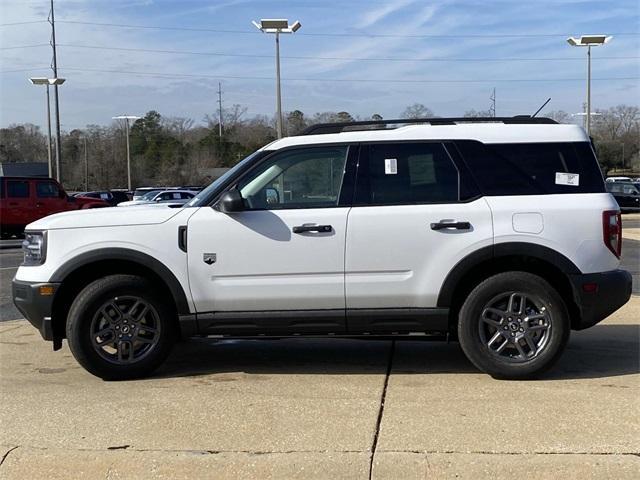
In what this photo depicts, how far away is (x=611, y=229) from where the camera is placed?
5398 millimetres

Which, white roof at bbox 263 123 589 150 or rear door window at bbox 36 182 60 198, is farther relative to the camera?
rear door window at bbox 36 182 60 198

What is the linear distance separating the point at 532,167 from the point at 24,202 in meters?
19.2

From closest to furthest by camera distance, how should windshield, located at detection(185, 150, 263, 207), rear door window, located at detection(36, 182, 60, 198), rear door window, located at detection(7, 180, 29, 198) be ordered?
windshield, located at detection(185, 150, 263, 207), rear door window, located at detection(7, 180, 29, 198), rear door window, located at detection(36, 182, 60, 198)

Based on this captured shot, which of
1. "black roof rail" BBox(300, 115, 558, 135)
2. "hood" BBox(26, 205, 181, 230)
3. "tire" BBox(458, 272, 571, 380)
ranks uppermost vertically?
"black roof rail" BBox(300, 115, 558, 135)

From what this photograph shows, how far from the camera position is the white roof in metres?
5.57

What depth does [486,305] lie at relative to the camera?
541cm

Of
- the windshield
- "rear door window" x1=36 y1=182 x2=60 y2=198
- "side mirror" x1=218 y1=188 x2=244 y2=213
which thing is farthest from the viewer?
"rear door window" x1=36 y1=182 x2=60 y2=198

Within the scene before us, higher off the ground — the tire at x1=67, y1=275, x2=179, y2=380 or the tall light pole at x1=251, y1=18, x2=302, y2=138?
the tall light pole at x1=251, y1=18, x2=302, y2=138

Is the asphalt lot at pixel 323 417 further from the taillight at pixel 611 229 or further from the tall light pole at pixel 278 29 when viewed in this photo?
the tall light pole at pixel 278 29

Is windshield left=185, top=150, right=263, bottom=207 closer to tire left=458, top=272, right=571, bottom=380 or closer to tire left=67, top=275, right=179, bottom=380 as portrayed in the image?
tire left=67, top=275, right=179, bottom=380

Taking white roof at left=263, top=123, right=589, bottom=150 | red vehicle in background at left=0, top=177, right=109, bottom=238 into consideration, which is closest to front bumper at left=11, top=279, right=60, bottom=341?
white roof at left=263, top=123, right=589, bottom=150

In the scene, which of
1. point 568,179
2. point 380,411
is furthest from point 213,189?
point 568,179

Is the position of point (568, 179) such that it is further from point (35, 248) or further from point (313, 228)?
point (35, 248)

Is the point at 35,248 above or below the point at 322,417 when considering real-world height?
above
